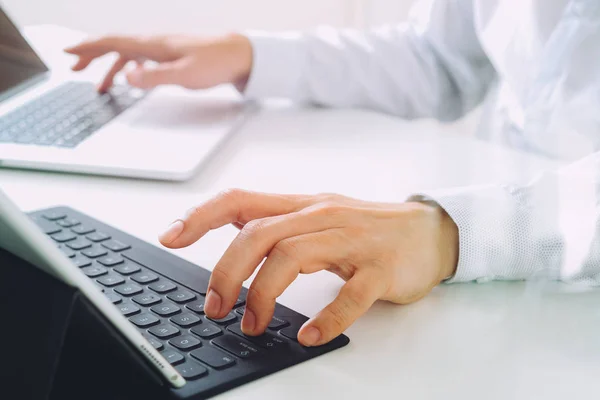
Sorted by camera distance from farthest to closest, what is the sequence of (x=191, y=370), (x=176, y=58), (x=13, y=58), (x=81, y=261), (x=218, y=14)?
(x=218, y=14) → (x=176, y=58) → (x=13, y=58) → (x=81, y=261) → (x=191, y=370)

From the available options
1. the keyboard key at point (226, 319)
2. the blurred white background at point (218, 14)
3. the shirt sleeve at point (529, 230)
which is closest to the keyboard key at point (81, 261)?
the keyboard key at point (226, 319)

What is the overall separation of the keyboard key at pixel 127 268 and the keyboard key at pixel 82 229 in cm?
6

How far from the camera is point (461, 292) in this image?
0.43 meters

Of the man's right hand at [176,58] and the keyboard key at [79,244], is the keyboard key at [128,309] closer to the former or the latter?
the keyboard key at [79,244]

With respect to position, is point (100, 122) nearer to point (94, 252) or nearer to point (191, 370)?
point (94, 252)

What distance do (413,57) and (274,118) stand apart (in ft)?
0.68

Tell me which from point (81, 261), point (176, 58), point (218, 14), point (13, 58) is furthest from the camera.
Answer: point (218, 14)

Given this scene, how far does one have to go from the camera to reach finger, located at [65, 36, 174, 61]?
81 cm

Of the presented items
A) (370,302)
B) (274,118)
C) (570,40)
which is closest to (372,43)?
(274,118)

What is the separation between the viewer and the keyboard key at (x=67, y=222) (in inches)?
18.8

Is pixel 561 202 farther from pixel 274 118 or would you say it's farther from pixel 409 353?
pixel 274 118

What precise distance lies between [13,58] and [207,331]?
463 millimetres

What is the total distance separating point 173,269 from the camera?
16.6 inches

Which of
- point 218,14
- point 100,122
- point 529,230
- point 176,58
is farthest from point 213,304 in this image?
point 218,14
